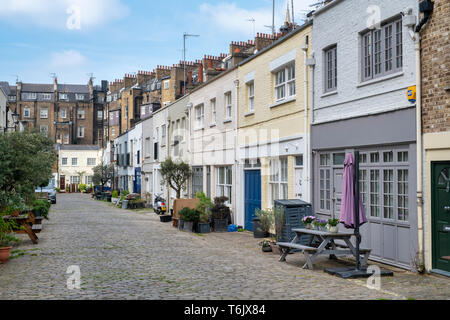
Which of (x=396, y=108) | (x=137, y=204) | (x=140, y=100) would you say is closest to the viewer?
(x=396, y=108)

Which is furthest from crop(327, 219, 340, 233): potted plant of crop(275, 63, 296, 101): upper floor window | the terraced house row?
crop(275, 63, 296, 101): upper floor window

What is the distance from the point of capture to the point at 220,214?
19922 mm

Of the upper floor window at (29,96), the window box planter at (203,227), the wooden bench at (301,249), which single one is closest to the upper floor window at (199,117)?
the window box planter at (203,227)

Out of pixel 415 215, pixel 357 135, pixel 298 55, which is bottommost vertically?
pixel 415 215

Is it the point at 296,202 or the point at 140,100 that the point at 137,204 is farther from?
the point at 140,100

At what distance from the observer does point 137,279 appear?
9617 millimetres

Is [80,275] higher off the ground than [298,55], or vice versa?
[298,55]

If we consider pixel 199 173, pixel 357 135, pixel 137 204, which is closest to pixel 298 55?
pixel 357 135

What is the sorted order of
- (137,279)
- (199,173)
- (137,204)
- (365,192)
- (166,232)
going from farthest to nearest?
(137,204) < (199,173) < (166,232) < (365,192) < (137,279)

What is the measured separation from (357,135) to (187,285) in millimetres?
5594

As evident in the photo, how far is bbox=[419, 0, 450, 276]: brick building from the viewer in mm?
9445

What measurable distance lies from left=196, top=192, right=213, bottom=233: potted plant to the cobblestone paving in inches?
116
